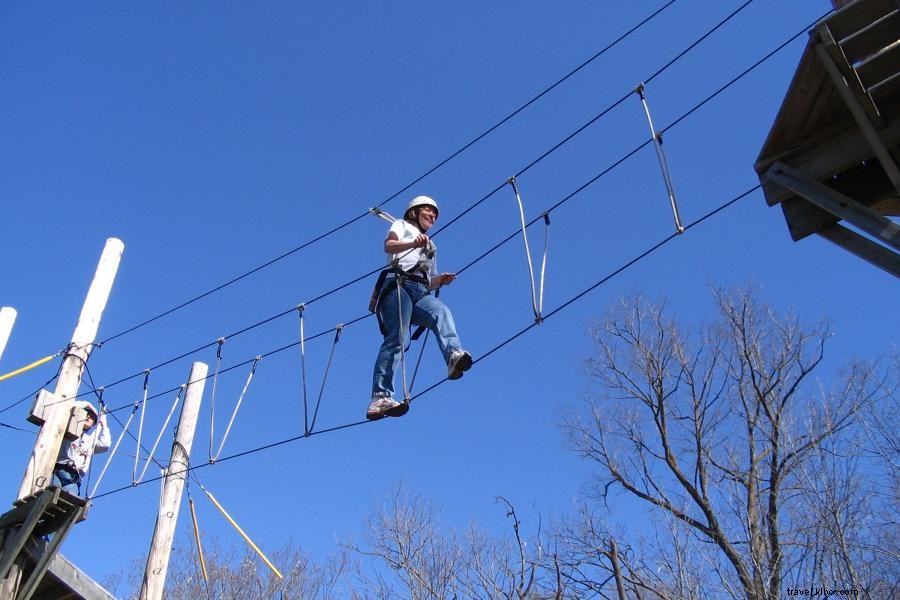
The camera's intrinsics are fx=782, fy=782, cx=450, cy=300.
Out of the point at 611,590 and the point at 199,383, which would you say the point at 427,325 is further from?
the point at 611,590

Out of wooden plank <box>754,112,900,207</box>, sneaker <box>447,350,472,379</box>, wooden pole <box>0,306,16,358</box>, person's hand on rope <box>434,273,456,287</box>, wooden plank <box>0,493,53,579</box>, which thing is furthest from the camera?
wooden pole <box>0,306,16,358</box>

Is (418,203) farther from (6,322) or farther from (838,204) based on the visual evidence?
(6,322)

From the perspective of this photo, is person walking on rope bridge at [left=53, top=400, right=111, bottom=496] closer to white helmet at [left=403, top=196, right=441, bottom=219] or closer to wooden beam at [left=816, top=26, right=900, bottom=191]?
white helmet at [left=403, top=196, right=441, bottom=219]

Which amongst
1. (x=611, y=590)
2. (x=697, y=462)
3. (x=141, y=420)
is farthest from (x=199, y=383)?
(x=697, y=462)

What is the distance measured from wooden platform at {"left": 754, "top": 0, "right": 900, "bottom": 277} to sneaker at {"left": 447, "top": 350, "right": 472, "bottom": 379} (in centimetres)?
192

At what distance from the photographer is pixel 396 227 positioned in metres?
5.24

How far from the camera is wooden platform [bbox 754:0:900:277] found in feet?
10.6

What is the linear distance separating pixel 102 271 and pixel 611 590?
826cm

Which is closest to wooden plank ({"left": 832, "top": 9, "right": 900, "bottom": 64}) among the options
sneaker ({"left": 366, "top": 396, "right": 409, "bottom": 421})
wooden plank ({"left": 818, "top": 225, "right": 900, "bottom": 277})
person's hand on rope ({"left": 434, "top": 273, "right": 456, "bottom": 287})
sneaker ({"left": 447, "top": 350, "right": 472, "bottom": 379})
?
wooden plank ({"left": 818, "top": 225, "right": 900, "bottom": 277})

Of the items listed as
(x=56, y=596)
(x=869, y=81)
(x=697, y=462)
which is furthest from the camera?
(x=697, y=462)

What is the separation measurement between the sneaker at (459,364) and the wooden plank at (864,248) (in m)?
2.06

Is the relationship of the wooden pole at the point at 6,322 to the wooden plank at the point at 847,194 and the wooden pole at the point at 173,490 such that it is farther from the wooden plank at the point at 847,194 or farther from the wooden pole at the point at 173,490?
the wooden plank at the point at 847,194

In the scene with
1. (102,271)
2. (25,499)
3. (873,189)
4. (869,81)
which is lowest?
(25,499)

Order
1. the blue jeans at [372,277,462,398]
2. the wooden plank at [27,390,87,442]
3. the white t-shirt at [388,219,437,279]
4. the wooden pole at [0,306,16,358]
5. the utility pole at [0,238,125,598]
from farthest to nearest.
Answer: the wooden pole at [0,306,16,358]
the wooden plank at [27,390,87,442]
the utility pole at [0,238,125,598]
the white t-shirt at [388,219,437,279]
the blue jeans at [372,277,462,398]
